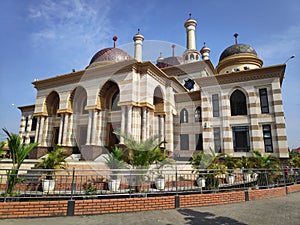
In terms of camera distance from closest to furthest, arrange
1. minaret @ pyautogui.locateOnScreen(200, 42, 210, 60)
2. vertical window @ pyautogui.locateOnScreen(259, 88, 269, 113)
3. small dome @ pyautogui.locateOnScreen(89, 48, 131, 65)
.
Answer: vertical window @ pyautogui.locateOnScreen(259, 88, 269, 113) → small dome @ pyautogui.locateOnScreen(89, 48, 131, 65) → minaret @ pyautogui.locateOnScreen(200, 42, 210, 60)

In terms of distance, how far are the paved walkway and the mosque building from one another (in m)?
10.8

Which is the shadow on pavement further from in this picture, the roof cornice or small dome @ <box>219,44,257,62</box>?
small dome @ <box>219,44,257,62</box>

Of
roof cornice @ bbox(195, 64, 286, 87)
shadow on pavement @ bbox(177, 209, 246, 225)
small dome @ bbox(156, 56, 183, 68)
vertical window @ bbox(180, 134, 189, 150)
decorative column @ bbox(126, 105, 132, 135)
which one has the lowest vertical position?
shadow on pavement @ bbox(177, 209, 246, 225)

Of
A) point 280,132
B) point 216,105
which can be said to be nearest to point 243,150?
point 280,132

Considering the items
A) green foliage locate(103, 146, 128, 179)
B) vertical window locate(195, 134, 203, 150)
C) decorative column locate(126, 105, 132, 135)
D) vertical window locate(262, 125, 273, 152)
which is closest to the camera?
green foliage locate(103, 146, 128, 179)

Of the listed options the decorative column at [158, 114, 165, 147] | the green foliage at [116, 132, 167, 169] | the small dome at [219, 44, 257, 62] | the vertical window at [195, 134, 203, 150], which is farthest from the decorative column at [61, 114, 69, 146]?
the small dome at [219, 44, 257, 62]

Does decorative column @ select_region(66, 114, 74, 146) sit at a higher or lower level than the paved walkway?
higher

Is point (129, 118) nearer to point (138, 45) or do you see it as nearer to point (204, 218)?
point (204, 218)

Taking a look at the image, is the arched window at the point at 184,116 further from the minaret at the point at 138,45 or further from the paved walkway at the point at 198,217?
the paved walkway at the point at 198,217

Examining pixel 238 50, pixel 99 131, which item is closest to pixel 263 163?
pixel 99 131

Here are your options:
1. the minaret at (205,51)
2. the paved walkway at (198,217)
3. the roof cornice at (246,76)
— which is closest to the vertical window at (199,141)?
the roof cornice at (246,76)

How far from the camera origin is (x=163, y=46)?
12.3 metres

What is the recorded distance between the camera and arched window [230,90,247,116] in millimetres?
19203

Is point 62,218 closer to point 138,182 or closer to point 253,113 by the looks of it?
point 138,182
